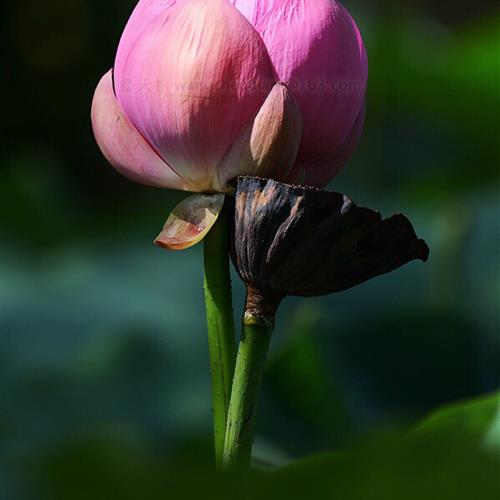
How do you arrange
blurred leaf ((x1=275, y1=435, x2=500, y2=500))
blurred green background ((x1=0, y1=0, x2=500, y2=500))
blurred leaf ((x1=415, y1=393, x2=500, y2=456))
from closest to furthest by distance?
1. blurred leaf ((x1=275, y1=435, x2=500, y2=500))
2. blurred leaf ((x1=415, y1=393, x2=500, y2=456))
3. blurred green background ((x1=0, y1=0, x2=500, y2=500))

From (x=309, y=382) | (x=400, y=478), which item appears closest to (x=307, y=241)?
(x=400, y=478)

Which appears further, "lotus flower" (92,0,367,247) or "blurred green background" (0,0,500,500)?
"blurred green background" (0,0,500,500)

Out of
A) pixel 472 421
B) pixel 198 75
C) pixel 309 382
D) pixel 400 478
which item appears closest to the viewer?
pixel 400 478

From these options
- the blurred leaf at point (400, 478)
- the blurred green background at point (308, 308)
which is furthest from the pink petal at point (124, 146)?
the blurred green background at point (308, 308)

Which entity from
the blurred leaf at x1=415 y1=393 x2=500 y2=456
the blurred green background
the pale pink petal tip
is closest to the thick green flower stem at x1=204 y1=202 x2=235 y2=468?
the pale pink petal tip

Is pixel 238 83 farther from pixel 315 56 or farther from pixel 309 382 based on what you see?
pixel 309 382

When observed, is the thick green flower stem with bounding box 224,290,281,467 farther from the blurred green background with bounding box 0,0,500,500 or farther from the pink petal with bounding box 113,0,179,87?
the blurred green background with bounding box 0,0,500,500

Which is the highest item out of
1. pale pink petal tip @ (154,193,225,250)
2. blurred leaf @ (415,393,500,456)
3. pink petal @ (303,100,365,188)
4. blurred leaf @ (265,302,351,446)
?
pink petal @ (303,100,365,188)

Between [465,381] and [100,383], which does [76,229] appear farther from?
[465,381]
